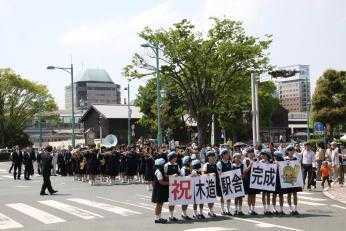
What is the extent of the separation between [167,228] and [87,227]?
1751mm

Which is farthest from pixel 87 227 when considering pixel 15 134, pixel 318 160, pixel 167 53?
pixel 15 134

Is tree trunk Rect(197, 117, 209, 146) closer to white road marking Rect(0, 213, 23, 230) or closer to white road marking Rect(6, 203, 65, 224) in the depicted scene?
white road marking Rect(6, 203, 65, 224)

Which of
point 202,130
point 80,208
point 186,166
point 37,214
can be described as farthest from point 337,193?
point 202,130

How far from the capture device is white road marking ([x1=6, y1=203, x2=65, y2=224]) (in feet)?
47.4

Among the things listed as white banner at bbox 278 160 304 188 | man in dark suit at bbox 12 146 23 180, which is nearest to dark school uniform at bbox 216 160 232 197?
white banner at bbox 278 160 304 188

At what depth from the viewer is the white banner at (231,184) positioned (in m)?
14.4

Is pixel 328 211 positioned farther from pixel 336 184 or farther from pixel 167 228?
pixel 336 184

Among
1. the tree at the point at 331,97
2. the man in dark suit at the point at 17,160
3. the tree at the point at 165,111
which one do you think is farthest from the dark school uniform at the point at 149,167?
the tree at the point at 165,111

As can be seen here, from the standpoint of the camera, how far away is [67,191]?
23125mm

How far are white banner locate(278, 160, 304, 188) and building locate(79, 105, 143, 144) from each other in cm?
6445

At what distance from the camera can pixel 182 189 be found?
1397 centimetres

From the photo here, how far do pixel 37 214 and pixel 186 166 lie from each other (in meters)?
Result: 4.12

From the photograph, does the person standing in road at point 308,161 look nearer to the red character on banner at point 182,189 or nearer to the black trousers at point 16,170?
the red character on banner at point 182,189

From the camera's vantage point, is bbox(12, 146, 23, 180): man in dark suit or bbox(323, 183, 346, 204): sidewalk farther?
bbox(12, 146, 23, 180): man in dark suit
